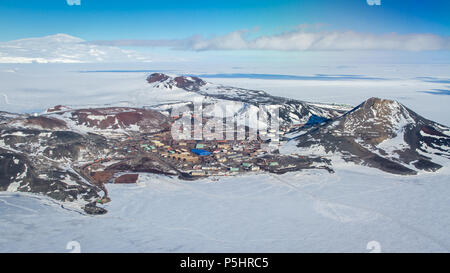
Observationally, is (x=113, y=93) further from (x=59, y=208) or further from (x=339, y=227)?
(x=339, y=227)

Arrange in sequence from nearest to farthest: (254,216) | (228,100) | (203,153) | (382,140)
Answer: (254,216) → (203,153) → (382,140) → (228,100)

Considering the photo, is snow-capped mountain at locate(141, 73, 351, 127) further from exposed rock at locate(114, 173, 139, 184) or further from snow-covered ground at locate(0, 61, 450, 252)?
exposed rock at locate(114, 173, 139, 184)

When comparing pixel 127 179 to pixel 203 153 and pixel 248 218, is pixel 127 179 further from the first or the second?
pixel 248 218

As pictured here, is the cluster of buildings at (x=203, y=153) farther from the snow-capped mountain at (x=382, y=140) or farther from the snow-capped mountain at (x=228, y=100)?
the snow-capped mountain at (x=228, y=100)

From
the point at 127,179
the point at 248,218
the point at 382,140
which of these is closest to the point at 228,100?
the point at 382,140

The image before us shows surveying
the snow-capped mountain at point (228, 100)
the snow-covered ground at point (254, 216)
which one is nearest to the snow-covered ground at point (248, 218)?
the snow-covered ground at point (254, 216)

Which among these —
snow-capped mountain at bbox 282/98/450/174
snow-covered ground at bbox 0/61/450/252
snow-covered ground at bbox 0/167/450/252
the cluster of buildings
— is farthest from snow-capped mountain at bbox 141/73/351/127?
snow-covered ground at bbox 0/167/450/252
